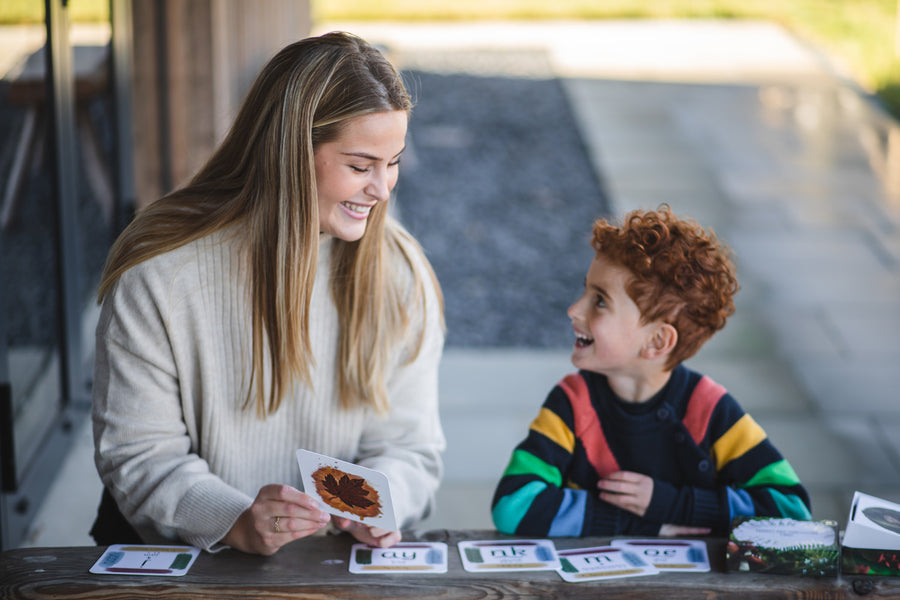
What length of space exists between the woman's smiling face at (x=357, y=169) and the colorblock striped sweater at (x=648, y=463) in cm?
61

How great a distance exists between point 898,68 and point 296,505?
1012 centimetres

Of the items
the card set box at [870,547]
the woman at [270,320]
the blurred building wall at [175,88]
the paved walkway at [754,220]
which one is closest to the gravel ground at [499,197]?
the paved walkway at [754,220]

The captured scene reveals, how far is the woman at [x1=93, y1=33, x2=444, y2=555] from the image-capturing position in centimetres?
183

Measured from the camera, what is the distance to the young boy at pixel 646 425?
6.64ft

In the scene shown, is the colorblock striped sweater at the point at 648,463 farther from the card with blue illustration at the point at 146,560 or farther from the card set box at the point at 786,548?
the card with blue illustration at the point at 146,560

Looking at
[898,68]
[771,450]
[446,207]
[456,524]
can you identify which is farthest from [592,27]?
[771,450]

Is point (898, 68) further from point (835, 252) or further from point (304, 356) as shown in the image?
point (304, 356)

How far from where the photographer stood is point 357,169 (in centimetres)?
187

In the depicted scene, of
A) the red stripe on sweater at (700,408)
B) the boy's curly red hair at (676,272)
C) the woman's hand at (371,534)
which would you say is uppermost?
the boy's curly red hair at (676,272)

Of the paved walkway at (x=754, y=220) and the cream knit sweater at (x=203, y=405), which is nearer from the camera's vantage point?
the cream knit sweater at (x=203, y=405)

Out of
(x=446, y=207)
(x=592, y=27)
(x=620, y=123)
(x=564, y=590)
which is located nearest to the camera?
(x=564, y=590)

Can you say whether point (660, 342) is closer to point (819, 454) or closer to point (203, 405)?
point (203, 405)

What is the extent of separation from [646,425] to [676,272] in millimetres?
348

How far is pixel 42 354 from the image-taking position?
3.79m
